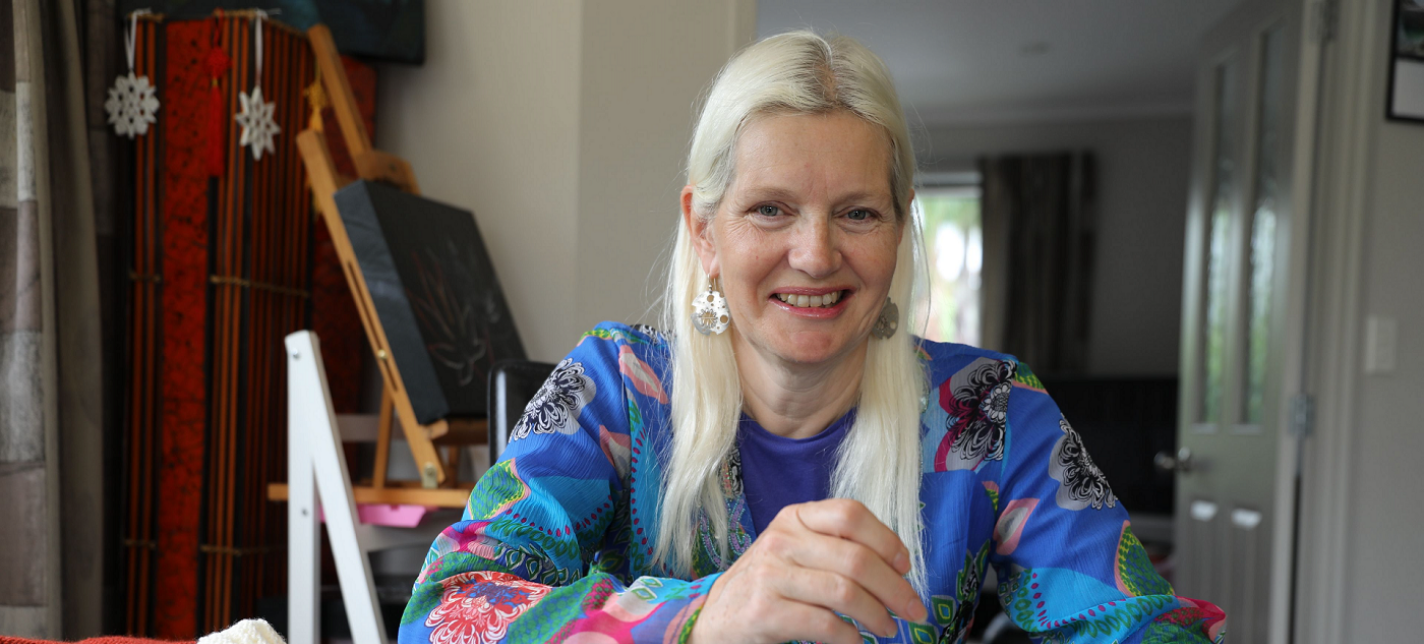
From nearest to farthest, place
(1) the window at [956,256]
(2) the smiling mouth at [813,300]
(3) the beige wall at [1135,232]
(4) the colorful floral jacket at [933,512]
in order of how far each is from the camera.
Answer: (4) the colorful floral jacket at [933,512], (2) the smiling mouth at [813,300], (3) the beige wall at [1135,232], (1) the window at [956,256]

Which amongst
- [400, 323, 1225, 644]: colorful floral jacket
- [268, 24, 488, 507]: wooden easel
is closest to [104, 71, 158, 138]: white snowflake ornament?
[268, 24, 488, 507]: wooden easel

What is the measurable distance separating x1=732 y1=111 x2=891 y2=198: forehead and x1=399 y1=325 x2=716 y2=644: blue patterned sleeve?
0.27 m

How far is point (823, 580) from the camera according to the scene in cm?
70

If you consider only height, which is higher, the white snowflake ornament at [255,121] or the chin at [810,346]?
the white snowflake ornament at [255,121]

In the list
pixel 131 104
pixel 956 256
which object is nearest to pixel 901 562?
pixel 131 104

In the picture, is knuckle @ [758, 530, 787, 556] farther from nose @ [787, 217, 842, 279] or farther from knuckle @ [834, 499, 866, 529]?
nose @ [787, 217, 842, 279]

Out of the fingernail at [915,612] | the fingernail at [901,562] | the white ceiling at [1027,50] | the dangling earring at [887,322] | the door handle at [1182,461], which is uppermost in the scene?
the white ceiling at [1027,50]

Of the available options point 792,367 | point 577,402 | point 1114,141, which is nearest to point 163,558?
point 577,402

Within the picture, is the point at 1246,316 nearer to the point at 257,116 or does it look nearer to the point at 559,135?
the point at 559,135

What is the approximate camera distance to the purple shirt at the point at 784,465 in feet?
3.67

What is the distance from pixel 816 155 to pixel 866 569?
1.49 ft

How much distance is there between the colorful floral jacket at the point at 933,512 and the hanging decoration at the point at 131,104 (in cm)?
126

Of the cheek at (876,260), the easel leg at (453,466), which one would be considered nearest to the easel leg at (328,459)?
the easel leg at (453,466)

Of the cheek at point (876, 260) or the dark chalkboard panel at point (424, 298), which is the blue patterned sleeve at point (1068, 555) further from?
the dark chalkboard panel at point (424, 298)
